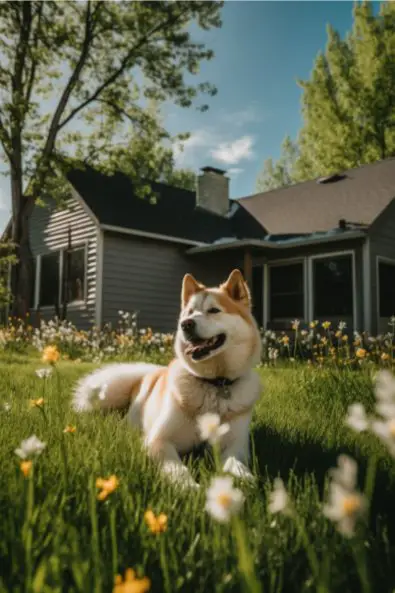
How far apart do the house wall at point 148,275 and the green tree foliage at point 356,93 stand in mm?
14738

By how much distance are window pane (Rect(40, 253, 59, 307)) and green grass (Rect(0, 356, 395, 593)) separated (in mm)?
14317

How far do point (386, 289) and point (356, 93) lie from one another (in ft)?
55.1

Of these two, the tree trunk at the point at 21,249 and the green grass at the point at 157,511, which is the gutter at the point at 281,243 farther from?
the green grass at the point at 157,511

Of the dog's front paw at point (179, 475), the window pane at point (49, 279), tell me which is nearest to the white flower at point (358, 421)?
the dog's front paw at point (179, 475)

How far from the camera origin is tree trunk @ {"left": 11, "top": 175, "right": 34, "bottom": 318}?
16.3m

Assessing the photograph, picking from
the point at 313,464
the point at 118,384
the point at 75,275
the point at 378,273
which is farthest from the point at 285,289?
the point at 313,464

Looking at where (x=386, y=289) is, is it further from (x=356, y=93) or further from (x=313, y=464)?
(x=356, y=93)

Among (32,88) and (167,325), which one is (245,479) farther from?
(32,88)

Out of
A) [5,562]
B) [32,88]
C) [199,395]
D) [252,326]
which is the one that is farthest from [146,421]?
[32,88]

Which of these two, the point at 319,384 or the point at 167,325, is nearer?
the point at 319,384

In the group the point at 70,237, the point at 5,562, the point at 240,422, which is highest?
the point at 70,237

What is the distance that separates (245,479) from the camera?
7.20ft

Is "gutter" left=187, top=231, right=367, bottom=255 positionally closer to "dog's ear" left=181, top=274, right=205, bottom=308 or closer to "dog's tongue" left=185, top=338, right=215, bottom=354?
"dog's ear" left=181, top=274, right=205, bottom=308

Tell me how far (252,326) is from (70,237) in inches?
543
